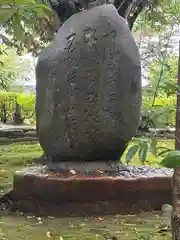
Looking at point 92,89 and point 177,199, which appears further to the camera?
point 92,89

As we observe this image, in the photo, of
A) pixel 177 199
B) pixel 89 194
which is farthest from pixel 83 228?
pixel 177 199

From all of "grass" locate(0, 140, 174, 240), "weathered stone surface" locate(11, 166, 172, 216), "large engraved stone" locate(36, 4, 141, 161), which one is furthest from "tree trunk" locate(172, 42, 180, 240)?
"large engraved stone" locate(36, 4, 141, 161)

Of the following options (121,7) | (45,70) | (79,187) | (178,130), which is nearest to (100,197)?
(79,187)

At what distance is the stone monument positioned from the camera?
398 cm

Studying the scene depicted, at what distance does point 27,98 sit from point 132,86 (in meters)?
10.4

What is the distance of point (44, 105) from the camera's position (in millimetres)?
4344

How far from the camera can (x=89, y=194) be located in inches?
154

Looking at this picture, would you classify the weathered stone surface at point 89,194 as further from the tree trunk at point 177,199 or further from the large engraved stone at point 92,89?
the tree trunk at point 177,199

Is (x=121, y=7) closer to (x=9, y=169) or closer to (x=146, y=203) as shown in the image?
(x=9, y=169)

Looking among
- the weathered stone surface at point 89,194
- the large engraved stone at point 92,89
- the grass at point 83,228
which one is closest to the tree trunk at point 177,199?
the grass at point 83,228

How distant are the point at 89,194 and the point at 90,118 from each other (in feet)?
2.09

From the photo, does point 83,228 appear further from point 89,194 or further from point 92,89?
point 92,89

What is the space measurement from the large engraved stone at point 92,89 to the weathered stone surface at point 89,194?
13.4 inches

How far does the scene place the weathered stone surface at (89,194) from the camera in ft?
12.9
